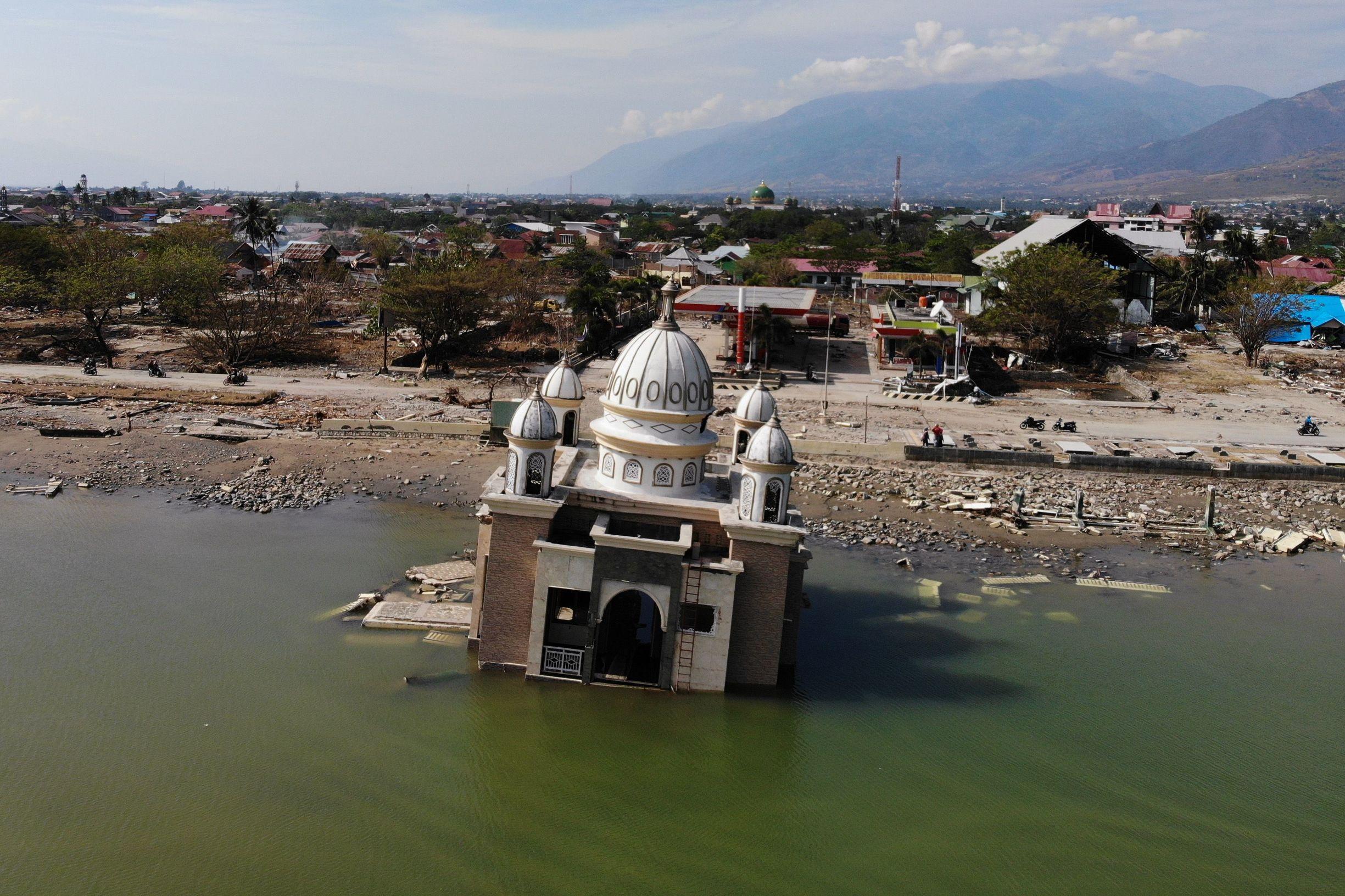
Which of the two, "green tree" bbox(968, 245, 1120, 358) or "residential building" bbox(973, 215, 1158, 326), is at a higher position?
"residential building" bbox(973, 215, 1158, 326)

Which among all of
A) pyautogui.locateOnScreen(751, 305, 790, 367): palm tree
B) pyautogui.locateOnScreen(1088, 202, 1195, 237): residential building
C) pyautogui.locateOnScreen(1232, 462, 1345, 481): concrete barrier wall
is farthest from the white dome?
pyautogui.locateOnScreen(1088, 202, 1195, 237): residential building

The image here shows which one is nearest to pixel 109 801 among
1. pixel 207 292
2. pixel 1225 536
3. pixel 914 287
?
pixel 1225 536

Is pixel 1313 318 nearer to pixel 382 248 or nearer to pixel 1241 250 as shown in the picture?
pixel 1241 250

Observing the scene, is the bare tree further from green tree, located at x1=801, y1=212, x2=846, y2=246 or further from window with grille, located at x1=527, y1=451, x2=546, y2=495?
window with grille, located at x1=527, y1=451, x2=546, y2=495

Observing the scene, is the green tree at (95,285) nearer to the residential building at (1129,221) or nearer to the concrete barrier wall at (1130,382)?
the concrete barrier wall at (1130,382)

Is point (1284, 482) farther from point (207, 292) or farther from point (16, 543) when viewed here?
point (207, 292)

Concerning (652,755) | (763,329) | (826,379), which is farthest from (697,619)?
(763,329)
